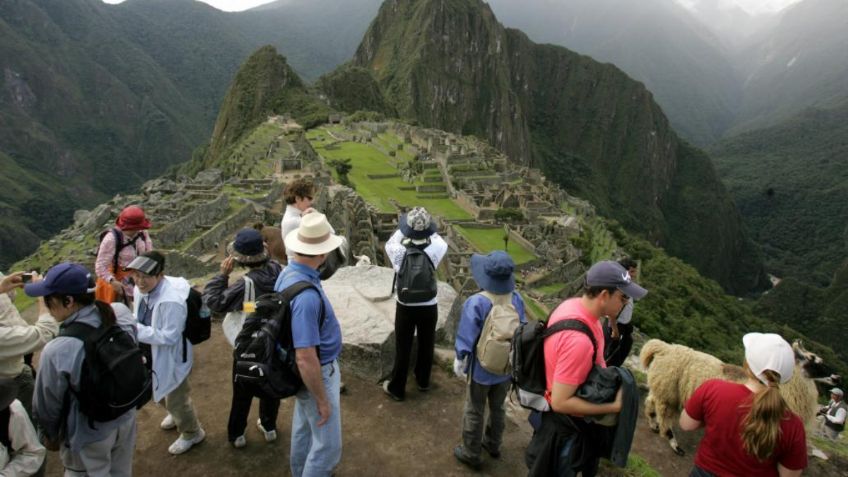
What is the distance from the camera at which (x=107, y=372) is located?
3729 millimetres

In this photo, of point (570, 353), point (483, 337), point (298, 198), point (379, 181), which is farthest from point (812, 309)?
point (570, 353)

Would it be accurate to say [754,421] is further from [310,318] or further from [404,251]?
[404,251]

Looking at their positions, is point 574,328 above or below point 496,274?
above

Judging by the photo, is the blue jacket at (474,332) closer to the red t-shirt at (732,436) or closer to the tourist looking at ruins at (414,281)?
the tourist looking at ruins at (414,281)

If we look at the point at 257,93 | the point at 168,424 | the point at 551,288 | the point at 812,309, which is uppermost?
the point at 168,424

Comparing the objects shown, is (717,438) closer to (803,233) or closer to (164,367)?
(164,367)

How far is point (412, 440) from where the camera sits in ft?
18.1

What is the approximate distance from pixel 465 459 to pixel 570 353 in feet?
7.16

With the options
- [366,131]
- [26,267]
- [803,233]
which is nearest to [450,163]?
[366,131]

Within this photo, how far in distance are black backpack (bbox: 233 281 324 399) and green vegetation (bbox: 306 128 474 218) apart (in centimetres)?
3128

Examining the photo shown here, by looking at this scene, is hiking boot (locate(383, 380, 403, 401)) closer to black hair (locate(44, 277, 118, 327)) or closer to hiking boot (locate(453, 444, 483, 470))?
hiking boot (locate(453, 444, 483, 470))

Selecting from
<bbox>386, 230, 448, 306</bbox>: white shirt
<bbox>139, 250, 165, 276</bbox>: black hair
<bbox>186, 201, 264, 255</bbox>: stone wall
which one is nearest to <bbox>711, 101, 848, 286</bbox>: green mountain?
<bbox>186, 201, 264, 255</bbox>: stone wall

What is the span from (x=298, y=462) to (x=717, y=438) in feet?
10.9

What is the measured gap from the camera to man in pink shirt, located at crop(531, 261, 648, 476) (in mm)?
3564
